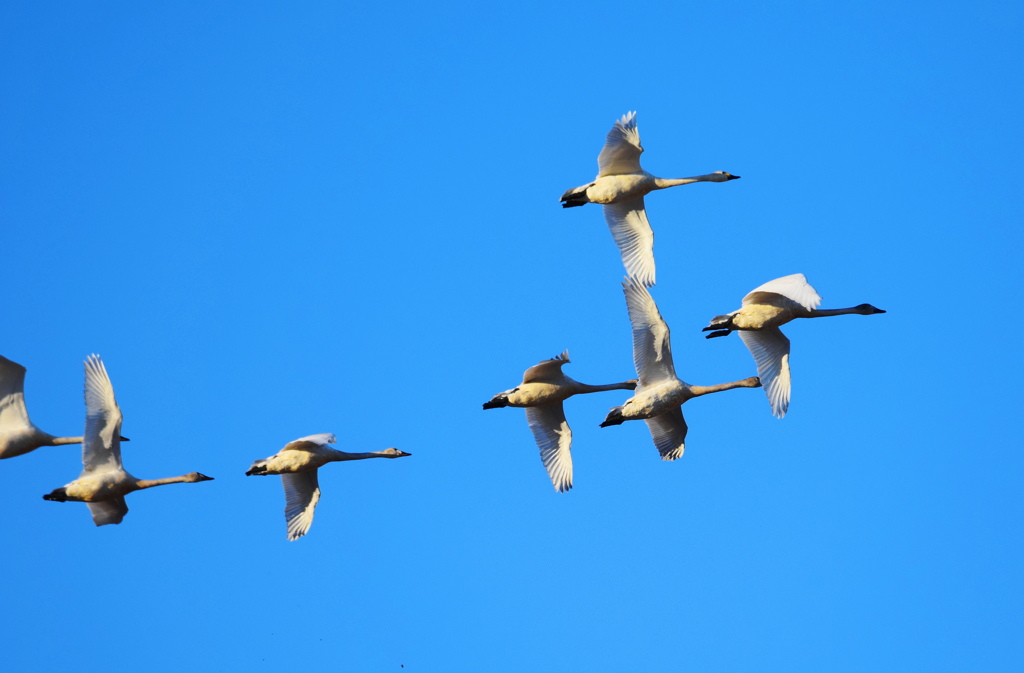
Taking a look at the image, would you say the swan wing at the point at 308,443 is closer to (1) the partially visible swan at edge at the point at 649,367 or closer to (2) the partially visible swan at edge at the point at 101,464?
(2) the partially visible swan at edge at the point at 101,464

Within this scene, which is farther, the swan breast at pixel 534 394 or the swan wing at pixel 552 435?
the swan wing at pixel 552 435

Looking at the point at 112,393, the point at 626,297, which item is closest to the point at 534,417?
the point at 626,297

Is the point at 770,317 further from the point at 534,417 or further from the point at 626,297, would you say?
the point at 534,417

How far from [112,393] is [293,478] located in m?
4.93

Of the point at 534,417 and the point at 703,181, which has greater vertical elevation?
the point at 703,181

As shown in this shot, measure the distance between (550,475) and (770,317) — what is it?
6540mm

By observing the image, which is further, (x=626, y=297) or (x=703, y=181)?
(x=703, y=181)

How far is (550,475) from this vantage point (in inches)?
1516

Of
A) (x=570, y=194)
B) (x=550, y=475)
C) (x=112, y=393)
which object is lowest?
(x=550, y=475)

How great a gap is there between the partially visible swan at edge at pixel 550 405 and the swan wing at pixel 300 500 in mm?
4835

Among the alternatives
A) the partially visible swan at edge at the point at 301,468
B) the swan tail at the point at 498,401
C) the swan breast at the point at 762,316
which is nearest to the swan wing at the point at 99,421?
the partially visible swan at edge at the point at 301,468

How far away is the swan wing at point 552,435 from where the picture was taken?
38.7 meters

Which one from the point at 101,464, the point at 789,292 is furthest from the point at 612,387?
the point at 101,464

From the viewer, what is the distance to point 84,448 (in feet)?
124
